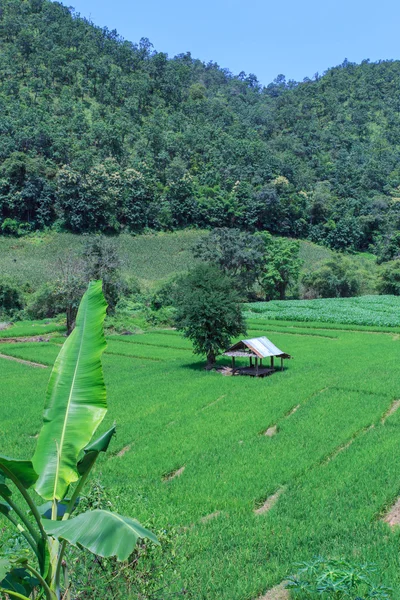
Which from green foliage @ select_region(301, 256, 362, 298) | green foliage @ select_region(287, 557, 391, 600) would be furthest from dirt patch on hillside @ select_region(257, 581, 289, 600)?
green foliage @ select_region(301, 256, 362, 298)

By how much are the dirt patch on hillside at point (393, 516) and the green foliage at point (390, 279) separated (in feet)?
189

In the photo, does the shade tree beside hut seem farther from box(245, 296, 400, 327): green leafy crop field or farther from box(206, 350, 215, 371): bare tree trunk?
box(245, 296, 400, 327): green leafy crop field

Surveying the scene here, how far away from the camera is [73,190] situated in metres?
74.8

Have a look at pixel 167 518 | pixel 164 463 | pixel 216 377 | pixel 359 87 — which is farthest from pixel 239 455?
pixel 359 87

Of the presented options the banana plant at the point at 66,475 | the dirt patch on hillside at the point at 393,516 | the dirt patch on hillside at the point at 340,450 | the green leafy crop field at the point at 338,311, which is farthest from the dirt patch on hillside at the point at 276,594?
the green leafy crop field at the point at 338,311

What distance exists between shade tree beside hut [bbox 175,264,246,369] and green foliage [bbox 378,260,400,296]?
1770 inches

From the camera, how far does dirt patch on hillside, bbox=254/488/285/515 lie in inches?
380

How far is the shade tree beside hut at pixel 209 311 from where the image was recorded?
23688mm

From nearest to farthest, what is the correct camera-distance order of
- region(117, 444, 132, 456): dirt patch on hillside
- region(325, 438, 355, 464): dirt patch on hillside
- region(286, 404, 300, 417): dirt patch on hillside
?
1. region(325, 438, 355, 464): dirt patch on hillside
2. region(117, 444, 132, 456): dirt patch on hillside
3. region(286, 404, 300, 417): dirt patch on hillside

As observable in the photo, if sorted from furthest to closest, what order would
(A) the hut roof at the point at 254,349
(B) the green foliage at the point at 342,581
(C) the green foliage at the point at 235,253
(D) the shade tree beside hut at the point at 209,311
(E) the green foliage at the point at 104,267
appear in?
(C) the green foliage at the point at 235,253 < (E) the green foliage at the point at 104,267 < (D) the shade tree beside hut at the point at 209,311 < (A) the hut roof at the point at 254,349 < (B) the green foliage at the point at 342,581

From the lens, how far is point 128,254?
234 feet

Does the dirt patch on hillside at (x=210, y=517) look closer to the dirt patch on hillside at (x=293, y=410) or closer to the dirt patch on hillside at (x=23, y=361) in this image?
the dirt patch on hillside at (x=293, y=410)

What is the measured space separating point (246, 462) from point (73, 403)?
25.8 feet

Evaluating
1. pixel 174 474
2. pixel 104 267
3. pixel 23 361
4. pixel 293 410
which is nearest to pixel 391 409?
pixel 293 410
